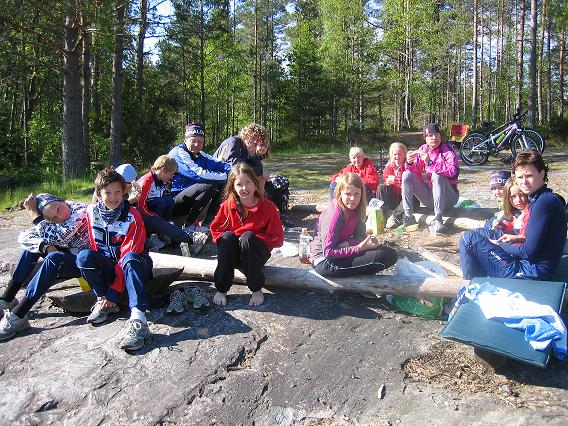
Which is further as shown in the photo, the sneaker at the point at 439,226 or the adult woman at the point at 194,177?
the adult woman at the point at 194,177

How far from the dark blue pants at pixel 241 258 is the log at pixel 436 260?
1632mm

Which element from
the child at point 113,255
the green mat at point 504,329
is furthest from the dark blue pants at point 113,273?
the green mat at point 504,329

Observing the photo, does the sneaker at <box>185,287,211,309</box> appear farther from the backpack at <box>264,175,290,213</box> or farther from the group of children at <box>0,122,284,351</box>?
the backpack at <box>264,175,290,213</box>

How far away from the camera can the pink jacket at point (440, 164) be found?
5492mm

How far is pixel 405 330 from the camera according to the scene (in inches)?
128

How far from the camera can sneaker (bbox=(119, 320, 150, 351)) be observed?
9.93 feet

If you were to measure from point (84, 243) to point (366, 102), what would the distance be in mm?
29282

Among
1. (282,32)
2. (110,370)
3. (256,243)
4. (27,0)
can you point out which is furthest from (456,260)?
(282,32)

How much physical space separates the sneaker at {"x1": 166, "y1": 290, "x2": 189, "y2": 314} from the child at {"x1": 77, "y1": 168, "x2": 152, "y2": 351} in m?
0.26

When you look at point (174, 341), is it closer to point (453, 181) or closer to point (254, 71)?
point (453, 181)

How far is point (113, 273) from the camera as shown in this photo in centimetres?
355

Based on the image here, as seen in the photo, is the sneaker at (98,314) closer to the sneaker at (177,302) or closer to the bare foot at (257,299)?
the sneaker at (177,302)

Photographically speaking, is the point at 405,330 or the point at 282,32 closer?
the point at 405,330

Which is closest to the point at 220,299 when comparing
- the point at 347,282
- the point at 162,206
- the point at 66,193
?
the point at 347,282
